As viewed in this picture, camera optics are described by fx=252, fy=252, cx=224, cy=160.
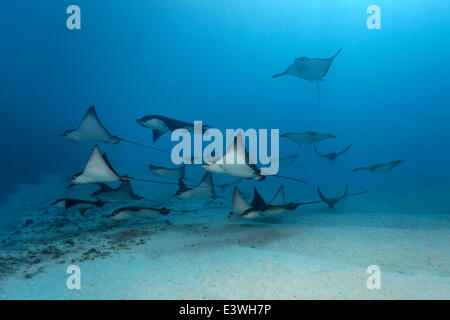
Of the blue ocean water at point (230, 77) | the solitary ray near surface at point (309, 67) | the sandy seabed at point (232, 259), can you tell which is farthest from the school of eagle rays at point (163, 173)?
the blue ocean water at point (230, 77)

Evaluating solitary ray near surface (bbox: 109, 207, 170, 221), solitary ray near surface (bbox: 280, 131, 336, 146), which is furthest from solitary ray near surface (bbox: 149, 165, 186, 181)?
solitary ray near surface (bbox: 280, 131, 336, 146)

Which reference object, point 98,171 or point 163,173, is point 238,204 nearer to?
point 98,171

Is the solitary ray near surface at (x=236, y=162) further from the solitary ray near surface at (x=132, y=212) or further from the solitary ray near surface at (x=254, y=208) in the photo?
the solitary ray near surface at (x=132, y=212)

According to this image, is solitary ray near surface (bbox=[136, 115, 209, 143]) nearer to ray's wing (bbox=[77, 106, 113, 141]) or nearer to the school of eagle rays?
the school of eagle rays

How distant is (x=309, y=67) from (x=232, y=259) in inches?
322

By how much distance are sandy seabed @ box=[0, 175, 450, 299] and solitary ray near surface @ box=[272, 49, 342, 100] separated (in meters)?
5.62

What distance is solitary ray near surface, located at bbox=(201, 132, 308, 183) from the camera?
3.89 meters

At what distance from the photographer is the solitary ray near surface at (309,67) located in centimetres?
912

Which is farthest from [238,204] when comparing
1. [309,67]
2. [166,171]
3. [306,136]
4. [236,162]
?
[309,67]

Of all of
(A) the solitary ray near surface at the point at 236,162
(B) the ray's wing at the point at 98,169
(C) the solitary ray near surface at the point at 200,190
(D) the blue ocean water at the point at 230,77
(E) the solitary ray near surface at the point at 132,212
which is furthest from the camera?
(D) the blue ocean water at the point at 230,77

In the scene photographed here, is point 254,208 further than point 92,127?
No

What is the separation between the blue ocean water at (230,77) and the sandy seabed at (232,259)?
16746mm

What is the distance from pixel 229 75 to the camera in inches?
3012
